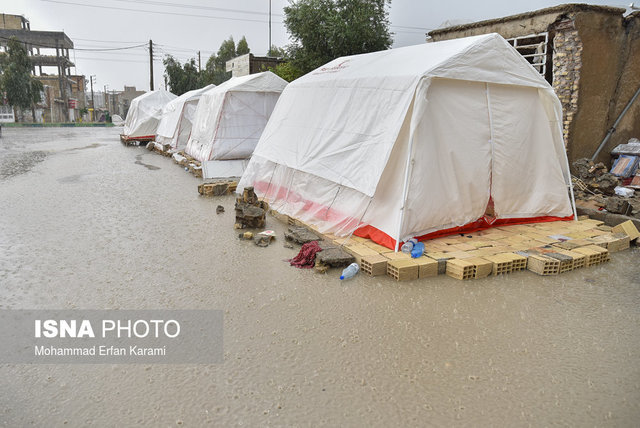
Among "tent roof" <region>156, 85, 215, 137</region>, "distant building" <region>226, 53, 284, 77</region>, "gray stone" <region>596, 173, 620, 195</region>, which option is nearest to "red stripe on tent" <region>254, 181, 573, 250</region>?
"gray stone" <region>596, 173, 620, 195</region>

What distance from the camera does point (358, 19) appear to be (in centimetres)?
1859

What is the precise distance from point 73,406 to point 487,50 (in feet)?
19.9

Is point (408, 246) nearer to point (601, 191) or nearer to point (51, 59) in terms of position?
point (601, 191)

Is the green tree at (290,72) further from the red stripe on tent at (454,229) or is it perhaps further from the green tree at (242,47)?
the green tree at (242,47)

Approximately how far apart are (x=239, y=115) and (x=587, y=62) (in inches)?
356

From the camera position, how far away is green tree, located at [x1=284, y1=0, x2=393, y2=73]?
61.2 ft

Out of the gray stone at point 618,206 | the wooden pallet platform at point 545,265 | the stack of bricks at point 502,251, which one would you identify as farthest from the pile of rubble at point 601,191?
the wooden pallet platform at point 545,265

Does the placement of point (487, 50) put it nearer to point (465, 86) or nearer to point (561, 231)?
point (465, 86)

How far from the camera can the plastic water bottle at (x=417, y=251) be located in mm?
5316

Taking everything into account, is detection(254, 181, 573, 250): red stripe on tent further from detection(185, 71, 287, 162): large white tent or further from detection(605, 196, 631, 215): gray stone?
detection(185, 71, 287, 162): large white tent

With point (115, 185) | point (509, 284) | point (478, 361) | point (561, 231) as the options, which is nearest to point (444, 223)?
point (509, 284)

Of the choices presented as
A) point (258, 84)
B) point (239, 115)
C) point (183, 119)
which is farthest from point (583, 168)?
point (183, 119)

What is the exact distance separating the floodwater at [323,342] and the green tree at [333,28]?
1466cm

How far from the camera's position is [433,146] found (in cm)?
577
